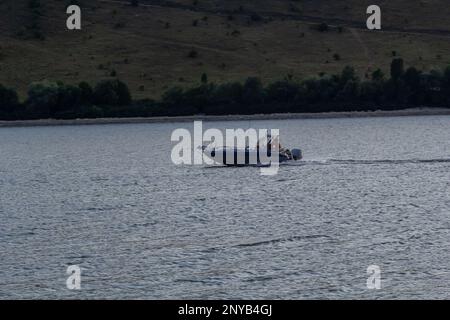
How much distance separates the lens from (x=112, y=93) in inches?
6270

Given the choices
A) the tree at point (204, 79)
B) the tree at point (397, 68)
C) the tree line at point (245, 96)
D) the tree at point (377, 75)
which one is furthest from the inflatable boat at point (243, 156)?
the tree at point (397, 68)

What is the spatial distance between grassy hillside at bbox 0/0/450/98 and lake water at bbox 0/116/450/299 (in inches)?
2338

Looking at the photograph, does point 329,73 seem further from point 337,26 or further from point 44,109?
point 44,109

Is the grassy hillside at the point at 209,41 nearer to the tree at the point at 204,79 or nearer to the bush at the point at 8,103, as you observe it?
the tree at the point at 204,79

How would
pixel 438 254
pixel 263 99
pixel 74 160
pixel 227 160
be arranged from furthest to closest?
pixel 263 99
pixel 74 160
pixel 227 160
pixel 438 254

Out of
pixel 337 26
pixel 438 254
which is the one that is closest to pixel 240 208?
pixel 438 254

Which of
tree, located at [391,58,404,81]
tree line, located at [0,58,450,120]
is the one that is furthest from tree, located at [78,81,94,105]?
tree, located at [391,58,404,81]

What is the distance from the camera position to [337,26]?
187250 millimetres

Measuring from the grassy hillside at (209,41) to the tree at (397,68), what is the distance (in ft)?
19.5

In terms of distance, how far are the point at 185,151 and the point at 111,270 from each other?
235ft

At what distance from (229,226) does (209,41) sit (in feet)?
407

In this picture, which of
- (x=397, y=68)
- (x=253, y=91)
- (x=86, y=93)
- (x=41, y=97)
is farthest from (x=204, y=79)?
(x=397, y=68)

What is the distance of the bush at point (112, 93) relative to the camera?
521 ft

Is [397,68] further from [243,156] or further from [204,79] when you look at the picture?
[243,156]
